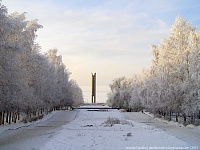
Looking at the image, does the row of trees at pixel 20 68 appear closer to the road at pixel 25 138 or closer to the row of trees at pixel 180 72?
the road at pixel 25 138

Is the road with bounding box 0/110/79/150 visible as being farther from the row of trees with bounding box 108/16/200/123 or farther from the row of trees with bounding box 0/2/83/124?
the row of trees with bounding box 108/16/200/123

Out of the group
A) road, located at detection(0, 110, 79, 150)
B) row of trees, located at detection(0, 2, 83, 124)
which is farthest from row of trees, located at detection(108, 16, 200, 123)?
row of trees, located at detection(0, 2, 83, 124)

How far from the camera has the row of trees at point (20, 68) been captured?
55.0 feet

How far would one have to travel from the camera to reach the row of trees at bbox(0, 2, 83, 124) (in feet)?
55.0

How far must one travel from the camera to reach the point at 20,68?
2333cm

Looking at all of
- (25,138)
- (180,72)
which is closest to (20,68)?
(25,138)

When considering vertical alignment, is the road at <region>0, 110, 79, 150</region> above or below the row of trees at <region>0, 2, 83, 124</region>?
below

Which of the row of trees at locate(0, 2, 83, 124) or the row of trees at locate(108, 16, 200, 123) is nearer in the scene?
the row of trees at locate(0, 2, 83, 124)

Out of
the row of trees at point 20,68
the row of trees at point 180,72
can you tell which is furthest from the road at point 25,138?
the row of trees at point 180,72

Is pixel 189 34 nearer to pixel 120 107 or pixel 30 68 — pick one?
pixel 30 68

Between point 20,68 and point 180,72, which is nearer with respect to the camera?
point 20,68

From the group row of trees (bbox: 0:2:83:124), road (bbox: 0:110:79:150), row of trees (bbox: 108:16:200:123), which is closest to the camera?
road (bbox: 0:110:79:150)

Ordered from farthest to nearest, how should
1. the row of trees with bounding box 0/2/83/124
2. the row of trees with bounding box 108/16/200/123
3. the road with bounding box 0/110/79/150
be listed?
the row of trees with bounding box 108/16/200/123
the row of trees with bounding box 0/2/83/124
the road with bounding box 0/110/79/150

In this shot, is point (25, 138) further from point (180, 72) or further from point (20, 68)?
point (180, 72)
